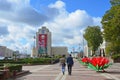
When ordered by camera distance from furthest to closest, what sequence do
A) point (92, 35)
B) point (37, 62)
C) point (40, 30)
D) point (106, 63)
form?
1. point (40, 30)
2. point (92, 35)
3. point (37, 62)
4. point (106, 63)

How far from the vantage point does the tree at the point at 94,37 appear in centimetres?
10650

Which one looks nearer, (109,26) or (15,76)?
(15,76)

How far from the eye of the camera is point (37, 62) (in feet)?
209

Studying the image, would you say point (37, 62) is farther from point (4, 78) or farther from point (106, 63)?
point (4, 78)

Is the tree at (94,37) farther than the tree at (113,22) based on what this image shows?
Yes

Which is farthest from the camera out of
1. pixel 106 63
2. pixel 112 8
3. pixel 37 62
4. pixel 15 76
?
pixel 37 62

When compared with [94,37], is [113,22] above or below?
below

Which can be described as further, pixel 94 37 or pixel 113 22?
pixel 94 37

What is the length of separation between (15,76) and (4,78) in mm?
3239

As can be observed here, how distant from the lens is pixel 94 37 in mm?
106375

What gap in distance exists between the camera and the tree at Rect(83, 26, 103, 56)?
4193 inches

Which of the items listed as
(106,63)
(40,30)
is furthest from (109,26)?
(40,30)

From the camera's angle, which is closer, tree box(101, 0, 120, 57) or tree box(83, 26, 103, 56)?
tree box(101, 0, 120, 57)

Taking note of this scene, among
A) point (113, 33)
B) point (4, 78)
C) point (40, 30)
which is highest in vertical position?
point (40, 30)
